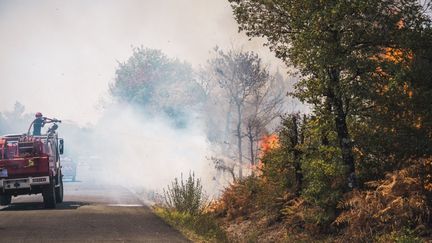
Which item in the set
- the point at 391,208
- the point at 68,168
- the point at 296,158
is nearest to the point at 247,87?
the point at 68,168

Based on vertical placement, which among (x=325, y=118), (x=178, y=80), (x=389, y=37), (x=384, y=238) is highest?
(x=178, y=80)

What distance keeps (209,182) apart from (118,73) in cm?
3882

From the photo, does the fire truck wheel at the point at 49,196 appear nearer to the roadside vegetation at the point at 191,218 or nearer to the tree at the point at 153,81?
the roadside vegetation at the point at 191,218

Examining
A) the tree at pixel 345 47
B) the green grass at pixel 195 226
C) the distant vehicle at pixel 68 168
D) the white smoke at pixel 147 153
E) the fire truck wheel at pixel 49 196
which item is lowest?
the green grass at pixel 195 226

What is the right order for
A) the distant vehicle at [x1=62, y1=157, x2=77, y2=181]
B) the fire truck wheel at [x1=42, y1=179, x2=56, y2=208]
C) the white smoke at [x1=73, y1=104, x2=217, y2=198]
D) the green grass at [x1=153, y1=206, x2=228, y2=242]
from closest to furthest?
Result: 1. the green grass at [x1=153, y1=206, x2=228, y2=242]
2. the fire truck wheel at [x1=42, y1=179, x2=56, y2=208]
3. the distant vehicle at [x1=62, y1=157, x2=77, y2=181]
4. the white smoke at [x1=73, y1=104, x2=217, y2=198]

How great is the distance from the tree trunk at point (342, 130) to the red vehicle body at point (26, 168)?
35.6 feet

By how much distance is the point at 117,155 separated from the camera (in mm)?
81250

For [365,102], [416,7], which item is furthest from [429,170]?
[416,7]

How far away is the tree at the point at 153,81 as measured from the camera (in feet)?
228

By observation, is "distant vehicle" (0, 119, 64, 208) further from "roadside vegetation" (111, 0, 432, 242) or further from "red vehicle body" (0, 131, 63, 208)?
"roadside vegetation" (111, 0, 432, 242)

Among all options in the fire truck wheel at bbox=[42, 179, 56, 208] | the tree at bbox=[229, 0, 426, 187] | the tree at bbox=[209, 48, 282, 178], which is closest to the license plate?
the fire truck wheel at bbox=[42, 179, 56, 208]

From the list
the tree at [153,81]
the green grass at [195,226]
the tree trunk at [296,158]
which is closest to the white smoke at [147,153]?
the tree at [153,81]

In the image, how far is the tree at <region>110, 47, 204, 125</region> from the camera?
69625 millimetres

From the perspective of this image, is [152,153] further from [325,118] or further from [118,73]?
[325,118]
